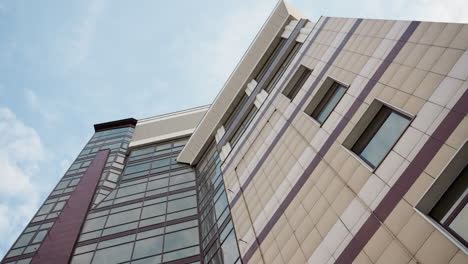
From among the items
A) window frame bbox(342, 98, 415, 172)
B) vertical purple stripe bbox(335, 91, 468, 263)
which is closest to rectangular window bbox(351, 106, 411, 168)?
window frame bbox(342, 98, 415, 172)

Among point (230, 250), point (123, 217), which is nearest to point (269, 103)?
point (230, 250)

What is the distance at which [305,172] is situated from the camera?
1697cm

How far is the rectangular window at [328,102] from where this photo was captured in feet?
61.5

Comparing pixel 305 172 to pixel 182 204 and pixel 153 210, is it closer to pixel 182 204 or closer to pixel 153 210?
pixel 182 204

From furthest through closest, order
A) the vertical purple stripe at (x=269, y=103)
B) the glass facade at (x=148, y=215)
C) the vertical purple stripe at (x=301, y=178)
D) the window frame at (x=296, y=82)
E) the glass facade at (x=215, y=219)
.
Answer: the vertical purple stripe at (x=269, y=103) → the window frame at (x=296, y=82) → the glass facade at (x=148, y=215) → the glass facade at (x=215, y=219) → the vertical purple stripe at (x=301, y=178)

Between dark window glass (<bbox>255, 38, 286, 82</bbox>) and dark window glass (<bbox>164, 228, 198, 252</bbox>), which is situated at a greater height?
dark window glass (<bbox>255, 38, 286, 82</bbox>)

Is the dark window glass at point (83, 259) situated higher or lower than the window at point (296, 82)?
lower

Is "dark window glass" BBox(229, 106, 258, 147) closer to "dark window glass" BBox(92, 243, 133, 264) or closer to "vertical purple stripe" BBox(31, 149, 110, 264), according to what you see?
"dark window glass" BBox(92, 243, 133, 264)

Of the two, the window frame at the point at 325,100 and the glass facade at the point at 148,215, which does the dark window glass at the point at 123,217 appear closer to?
the glass facade at the point at 148,215

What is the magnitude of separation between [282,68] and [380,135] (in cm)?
1701

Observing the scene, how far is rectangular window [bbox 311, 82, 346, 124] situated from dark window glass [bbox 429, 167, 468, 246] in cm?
843

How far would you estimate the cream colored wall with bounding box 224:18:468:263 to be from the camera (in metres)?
10.4

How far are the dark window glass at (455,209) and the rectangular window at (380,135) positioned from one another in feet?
10.2

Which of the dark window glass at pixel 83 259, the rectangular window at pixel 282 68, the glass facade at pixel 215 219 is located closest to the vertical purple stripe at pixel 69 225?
the dark window glass at pixel 83 259
